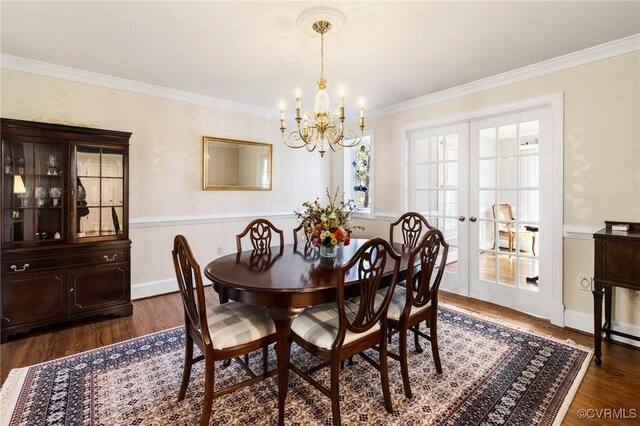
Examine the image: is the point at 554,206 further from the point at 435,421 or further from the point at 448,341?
the point at 435,421

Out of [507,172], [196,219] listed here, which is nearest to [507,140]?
[507,172]

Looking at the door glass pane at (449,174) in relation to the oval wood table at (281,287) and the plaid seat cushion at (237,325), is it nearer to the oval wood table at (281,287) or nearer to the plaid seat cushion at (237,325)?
the oval wood table at (281,287)

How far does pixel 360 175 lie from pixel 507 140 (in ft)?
7.08

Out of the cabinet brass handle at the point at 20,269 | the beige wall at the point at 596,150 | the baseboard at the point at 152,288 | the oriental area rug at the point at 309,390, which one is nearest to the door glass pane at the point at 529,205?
the beige wall at the point at 596,150

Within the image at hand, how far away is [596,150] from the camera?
2670 millimetres

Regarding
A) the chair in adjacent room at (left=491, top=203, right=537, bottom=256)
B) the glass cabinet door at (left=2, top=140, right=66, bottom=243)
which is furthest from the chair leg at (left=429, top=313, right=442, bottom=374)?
the glass cabinet door at (left=2, top=140, right=66, bottom=243)

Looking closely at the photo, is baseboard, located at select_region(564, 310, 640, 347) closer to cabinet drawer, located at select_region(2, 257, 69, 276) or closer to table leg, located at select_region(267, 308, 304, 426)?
table leg, located at select_region(267, 308, 304, 426)

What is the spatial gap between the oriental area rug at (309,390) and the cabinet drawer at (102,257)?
0.90 meters

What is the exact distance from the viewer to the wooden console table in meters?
2.16

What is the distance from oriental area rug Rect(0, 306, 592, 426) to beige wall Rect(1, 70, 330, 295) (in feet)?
4.74

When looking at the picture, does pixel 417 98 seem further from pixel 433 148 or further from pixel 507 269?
pixel 507 269

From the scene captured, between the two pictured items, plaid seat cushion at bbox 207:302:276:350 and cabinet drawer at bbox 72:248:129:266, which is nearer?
plaid seat cushion at bbox 207:302:276:350

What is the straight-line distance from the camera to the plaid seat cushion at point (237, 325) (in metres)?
1.66

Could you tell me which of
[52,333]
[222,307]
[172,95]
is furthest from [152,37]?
[52,333]
